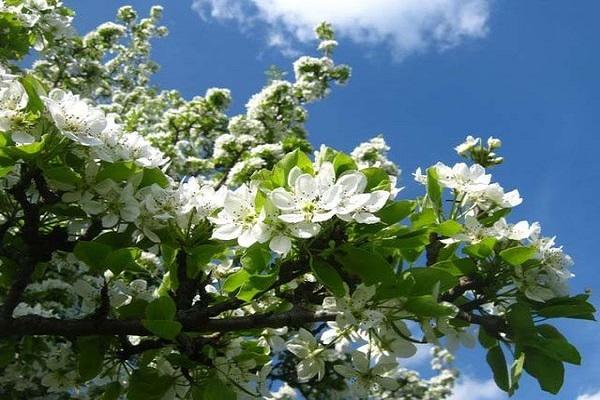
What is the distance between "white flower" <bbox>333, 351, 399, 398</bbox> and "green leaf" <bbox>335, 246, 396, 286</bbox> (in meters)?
0.67

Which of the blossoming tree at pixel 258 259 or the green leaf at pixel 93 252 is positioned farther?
the green leaf at pixel 93 252

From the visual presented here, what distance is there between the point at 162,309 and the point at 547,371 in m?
1.38

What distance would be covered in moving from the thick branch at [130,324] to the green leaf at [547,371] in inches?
29.3

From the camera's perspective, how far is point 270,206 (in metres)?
2.29

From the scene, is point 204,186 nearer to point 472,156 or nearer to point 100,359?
point 100,359

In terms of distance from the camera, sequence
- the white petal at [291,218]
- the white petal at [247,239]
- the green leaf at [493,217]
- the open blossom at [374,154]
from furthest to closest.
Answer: the open blossom at [374,154] → the green leaf at [493,217] → the white petal at [247,239] → the white petal at [291,218]

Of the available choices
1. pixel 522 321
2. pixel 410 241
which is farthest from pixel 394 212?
pixel 522 321

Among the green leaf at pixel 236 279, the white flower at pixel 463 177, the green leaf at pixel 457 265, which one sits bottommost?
the green leaf at pixel 236 279

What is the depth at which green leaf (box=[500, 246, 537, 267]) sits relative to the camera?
2.51m

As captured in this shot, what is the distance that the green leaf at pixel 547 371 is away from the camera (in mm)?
2557

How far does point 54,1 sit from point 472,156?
4674 millimetres

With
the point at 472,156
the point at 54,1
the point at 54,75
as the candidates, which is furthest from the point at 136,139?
the point at 54,75

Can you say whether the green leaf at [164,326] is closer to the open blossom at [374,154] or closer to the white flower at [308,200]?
the white flower at [308,200]

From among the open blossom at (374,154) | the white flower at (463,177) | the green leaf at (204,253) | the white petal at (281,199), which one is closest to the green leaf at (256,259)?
the white petal at (281,199)
